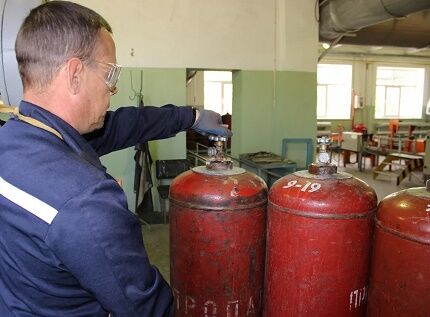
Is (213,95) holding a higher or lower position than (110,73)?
higher

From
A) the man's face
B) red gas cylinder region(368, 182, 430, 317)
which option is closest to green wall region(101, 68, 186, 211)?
red gas cylinder region(368, 182, 430, 317)

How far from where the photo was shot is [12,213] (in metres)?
0.65

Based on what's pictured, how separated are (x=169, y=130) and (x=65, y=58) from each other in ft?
2.59

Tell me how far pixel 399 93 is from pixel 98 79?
35.2ft

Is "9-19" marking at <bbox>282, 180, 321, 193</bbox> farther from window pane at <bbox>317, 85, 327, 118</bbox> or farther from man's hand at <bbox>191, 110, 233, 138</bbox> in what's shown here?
window pane at <bbox>317, 85, 327, 118</bbox>

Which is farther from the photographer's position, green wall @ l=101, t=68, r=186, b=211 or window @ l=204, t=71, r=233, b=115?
window @ l=204, t=71, r=233, b=115

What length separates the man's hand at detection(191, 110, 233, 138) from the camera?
1.56 m

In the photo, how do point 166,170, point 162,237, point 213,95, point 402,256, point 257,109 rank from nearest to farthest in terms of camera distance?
point 402,256
point 162,237
point 166,170
point 257,109
point 213,95

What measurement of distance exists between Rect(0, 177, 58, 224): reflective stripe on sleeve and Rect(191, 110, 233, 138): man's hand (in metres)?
0.96

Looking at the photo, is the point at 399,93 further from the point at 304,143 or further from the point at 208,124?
the point at 208,124

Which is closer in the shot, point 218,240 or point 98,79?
point 98,79

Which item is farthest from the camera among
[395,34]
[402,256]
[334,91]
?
[334,91]

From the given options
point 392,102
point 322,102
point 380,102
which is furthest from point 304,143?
point 392,102

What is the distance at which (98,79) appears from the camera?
769mm
